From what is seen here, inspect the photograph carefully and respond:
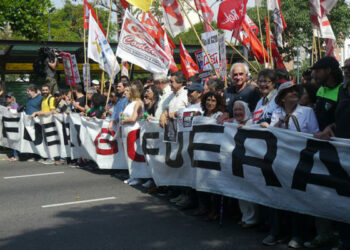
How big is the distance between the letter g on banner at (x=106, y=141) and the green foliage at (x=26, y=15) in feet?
31.4

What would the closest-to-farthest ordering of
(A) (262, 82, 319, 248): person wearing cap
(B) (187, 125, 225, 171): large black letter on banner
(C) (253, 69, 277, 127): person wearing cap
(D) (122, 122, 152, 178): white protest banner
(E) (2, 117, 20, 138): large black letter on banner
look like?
(A) (262, 82, 319, 248): person wearing cap
(C) (253, 69, 277, 127): person wearing cap
(B) (187, 125, 225, 171): large black letter on banner
(D) (122, 122, 152, 178): white protest banner
(E) (2, 117, 20, 138): large black letter on banner

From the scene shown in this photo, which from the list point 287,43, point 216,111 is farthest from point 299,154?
point 287,43

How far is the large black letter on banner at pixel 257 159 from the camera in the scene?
18.0ft

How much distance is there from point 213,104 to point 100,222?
1982 millimetres

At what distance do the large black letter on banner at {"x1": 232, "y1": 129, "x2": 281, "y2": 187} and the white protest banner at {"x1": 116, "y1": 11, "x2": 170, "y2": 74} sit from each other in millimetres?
3822

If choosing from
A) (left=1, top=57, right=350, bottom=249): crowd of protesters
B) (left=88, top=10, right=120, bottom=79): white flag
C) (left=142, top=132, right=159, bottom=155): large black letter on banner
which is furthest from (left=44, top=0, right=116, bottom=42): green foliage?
(left=1, top=57, right=350, bottom=249): crowd of protesters

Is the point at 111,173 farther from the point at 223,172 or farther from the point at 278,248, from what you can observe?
the point at 278,248

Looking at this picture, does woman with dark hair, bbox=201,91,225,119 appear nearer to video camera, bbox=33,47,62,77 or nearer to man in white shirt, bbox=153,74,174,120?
man in white shirt, bbox=153,74,174,120

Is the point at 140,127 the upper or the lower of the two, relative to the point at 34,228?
upper

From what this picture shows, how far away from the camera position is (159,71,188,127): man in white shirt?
7895 millimetres

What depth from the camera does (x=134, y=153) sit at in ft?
29.8

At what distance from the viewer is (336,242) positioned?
5199 mm

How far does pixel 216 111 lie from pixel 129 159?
2.84m

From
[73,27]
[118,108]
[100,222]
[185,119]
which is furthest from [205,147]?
[73,27]
